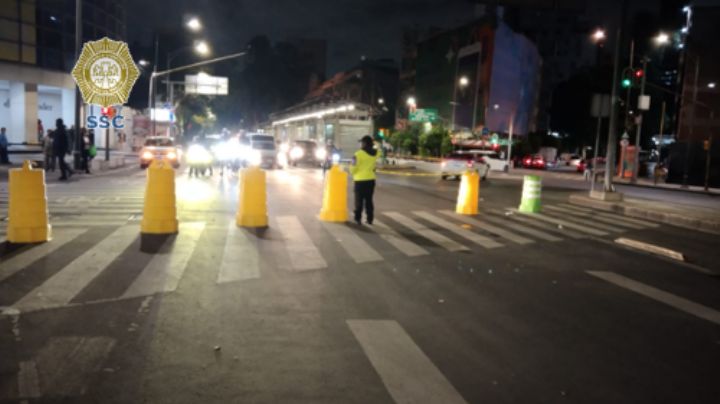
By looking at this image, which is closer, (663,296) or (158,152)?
(663,296)

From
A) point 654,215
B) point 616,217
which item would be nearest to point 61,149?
point 616,217

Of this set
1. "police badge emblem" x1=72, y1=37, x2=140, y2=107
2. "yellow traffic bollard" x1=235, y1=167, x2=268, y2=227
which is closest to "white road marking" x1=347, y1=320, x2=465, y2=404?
"yellow traffic bollard" x1=235, y1=167, x2=268, y2=227

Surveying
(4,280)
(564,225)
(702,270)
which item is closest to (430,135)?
(564,225)

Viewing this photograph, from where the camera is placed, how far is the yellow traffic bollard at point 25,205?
30.3 ft

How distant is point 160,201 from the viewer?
34.0ft

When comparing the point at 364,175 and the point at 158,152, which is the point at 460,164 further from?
the point at 364,175

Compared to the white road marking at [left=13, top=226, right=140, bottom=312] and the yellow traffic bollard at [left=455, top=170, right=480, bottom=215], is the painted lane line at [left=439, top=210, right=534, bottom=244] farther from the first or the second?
the white road marking at [left=13, top=226, right=140, bottom=312]

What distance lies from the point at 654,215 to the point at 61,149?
19.1 meters

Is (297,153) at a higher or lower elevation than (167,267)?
higher

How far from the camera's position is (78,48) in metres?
25.1

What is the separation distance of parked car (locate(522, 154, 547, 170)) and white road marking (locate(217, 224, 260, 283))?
50.5 meters

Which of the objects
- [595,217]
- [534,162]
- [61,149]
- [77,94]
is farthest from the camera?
[534,162]

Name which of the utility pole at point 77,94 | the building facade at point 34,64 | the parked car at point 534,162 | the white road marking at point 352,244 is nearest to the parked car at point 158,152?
the utility pole at point 77,94

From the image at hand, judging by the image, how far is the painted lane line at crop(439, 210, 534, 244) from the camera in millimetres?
11680
